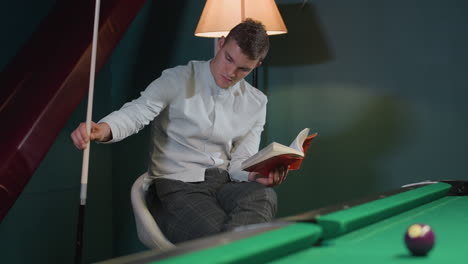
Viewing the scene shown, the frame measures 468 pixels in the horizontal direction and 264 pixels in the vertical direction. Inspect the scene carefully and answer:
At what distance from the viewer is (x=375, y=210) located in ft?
6.03

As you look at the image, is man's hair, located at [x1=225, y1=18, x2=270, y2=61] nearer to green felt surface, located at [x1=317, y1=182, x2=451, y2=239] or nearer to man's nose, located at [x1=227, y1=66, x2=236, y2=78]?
man's nose, located at [x1=227, y1=66, x2=236, y2=78]

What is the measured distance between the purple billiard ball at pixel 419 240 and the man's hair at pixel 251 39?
4.56ft

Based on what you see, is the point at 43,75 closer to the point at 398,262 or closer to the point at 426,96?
the point at 426,96

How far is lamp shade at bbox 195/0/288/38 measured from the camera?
3379 millimetres

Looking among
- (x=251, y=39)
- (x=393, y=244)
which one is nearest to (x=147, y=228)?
(x=251, y=39)

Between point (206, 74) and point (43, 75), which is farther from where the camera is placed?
point (43, 75)

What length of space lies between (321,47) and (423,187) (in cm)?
150

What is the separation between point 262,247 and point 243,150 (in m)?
1.68

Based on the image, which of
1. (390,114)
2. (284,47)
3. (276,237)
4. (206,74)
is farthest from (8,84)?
(276,237)

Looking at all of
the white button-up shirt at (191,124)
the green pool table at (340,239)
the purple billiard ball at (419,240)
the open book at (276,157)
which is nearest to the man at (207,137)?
the white button-up shirt at (191,124)

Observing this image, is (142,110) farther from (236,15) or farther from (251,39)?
(236,15)

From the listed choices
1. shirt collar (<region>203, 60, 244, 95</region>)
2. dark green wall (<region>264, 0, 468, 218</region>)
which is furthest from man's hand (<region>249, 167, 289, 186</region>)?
dark green wall (<region>264, 0, 468, 218</region>)

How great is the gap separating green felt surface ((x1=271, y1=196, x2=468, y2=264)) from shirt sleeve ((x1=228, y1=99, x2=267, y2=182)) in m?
0.96

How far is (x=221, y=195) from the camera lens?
2.81 m
